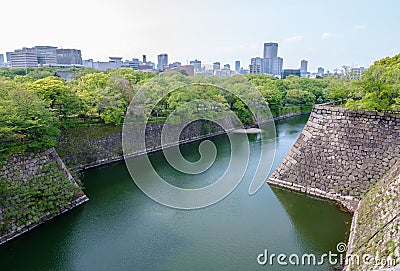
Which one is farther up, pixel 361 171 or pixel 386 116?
pixel 386 116

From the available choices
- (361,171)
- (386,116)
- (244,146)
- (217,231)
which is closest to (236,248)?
(217,231)

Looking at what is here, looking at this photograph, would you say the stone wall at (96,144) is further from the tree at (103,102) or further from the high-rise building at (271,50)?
the high-rise building at (271,50)

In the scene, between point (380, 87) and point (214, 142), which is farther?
point (214, 142)

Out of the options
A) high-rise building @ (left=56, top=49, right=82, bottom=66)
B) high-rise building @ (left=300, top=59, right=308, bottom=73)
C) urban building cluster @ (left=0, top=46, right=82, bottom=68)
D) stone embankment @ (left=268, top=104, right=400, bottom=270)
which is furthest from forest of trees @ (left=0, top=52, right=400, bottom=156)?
high-rise building @ (left=300, top=59, right=308, bottom=73)

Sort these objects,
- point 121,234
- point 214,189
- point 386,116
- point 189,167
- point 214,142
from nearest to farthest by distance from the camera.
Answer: point 121,234
point 386,116
point 214,189
point 189,167
point 214,142

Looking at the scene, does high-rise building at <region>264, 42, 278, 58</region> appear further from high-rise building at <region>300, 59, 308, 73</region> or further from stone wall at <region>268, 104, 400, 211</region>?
stone wall at <region>268, 104, 400, 211</region>

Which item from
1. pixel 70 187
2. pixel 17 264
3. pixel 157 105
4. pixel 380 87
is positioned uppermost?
pixel 380 87

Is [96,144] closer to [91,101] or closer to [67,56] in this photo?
[91,101]

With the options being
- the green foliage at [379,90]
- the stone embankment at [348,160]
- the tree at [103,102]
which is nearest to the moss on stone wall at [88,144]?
the tree at [103,102]

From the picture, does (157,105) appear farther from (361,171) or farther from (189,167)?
(361,171)
